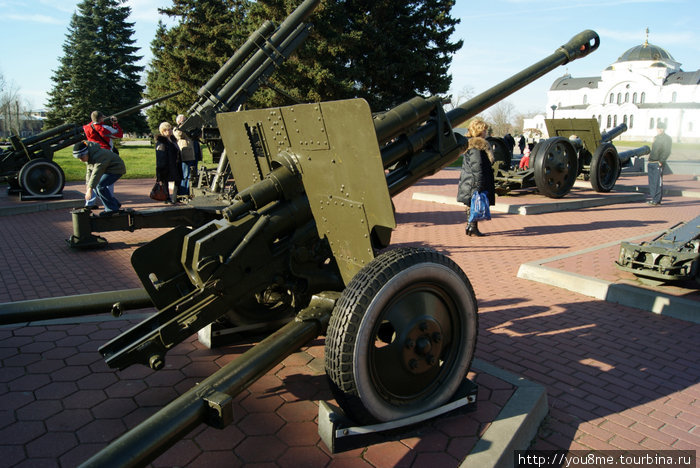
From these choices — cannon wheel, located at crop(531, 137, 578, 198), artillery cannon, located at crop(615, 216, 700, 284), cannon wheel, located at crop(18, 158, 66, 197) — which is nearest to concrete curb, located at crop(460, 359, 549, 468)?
artillery cannon, located at crop(615, 216, 700, 284)

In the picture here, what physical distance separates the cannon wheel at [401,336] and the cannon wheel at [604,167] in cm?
1268

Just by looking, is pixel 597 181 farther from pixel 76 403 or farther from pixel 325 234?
pixel 76 403

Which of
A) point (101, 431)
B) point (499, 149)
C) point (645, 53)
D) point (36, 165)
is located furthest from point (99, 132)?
point (645, 53)

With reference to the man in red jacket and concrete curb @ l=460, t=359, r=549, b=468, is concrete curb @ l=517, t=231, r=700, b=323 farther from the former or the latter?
the man in red jacket

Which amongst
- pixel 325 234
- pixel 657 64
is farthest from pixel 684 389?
pixel 657 64

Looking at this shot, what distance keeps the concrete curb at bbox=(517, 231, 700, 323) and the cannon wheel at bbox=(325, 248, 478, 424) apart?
3328 millimetres

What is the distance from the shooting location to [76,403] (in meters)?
3.17

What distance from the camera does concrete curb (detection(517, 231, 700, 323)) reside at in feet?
16.6

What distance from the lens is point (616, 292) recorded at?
5484mm

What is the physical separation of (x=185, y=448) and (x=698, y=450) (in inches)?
114

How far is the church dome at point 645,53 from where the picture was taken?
81.2 meters

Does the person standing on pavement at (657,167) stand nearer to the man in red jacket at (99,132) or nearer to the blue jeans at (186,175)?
the blue jeans at (186,175)

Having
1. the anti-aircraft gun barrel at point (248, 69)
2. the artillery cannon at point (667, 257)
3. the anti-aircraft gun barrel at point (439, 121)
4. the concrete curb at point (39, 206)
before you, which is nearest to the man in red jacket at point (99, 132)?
the anti-aircraft gun barrel at point (248, 69)

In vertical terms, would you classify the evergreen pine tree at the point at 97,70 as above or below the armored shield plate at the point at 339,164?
above
